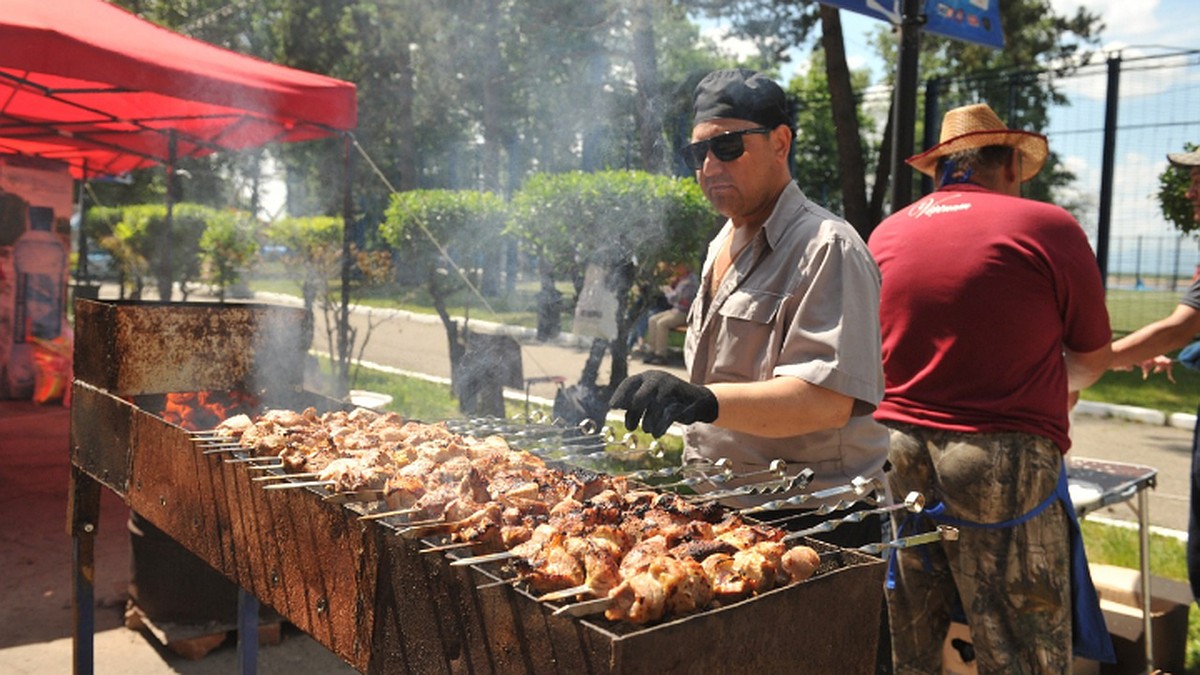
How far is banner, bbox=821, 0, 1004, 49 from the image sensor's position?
464 cm

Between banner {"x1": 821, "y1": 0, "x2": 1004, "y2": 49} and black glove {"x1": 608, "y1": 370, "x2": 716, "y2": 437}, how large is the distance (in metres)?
2.82

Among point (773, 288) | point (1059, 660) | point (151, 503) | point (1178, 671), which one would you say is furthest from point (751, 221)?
point (1178, 671)

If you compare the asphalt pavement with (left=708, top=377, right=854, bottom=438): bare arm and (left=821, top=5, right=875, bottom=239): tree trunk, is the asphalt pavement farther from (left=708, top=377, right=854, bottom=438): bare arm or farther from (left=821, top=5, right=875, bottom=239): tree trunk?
(left=821, top=5, right=875, bottom=239): tree trunk

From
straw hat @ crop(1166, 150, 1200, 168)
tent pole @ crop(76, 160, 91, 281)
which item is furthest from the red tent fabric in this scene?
straw hat @ crop(1166, 150, 1200, 168)

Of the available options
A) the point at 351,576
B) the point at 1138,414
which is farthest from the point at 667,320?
the point at 351,576

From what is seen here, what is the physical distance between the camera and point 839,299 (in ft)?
8.21

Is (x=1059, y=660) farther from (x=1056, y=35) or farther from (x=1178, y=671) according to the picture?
(x=1056, y=35)

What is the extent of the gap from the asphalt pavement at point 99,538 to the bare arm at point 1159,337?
3.29 ft

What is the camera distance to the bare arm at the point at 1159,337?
3666mm

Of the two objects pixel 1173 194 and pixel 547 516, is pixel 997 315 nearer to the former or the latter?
pixel 547 516

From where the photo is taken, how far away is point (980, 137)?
3443 mm

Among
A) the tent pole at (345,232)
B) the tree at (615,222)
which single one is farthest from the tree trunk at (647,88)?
the tent pole at (345,232)

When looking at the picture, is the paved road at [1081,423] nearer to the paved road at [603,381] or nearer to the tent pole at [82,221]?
the paved road at [603,381]

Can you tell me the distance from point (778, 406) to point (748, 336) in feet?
1.20
